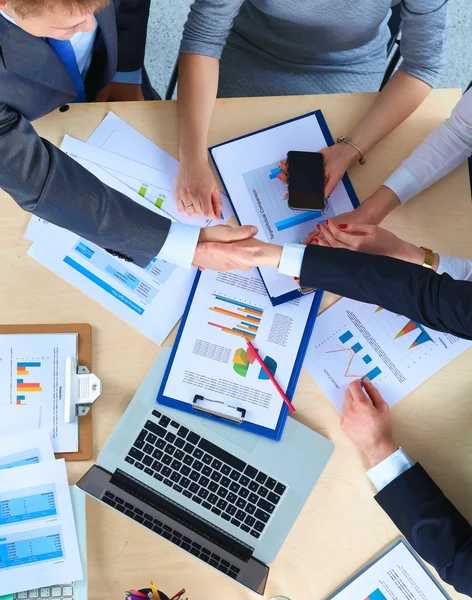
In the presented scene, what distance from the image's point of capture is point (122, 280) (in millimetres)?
1189

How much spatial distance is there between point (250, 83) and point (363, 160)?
423 mm

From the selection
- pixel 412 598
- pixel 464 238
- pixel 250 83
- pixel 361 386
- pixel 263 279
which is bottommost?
pixel 412 598

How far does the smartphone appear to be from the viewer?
1.19 m

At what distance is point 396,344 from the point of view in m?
1.17

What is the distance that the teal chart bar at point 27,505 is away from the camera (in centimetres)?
108

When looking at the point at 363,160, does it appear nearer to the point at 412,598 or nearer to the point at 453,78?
the point at 412,598

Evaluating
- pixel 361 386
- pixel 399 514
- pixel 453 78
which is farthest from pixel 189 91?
pixel 453 78

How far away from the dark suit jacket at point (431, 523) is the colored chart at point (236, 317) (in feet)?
1.33

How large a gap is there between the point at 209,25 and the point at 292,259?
21.8 inches

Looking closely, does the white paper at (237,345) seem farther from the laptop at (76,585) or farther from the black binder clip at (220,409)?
the laptop at (76,585)

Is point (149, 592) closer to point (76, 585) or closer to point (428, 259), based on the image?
point (76, 585)

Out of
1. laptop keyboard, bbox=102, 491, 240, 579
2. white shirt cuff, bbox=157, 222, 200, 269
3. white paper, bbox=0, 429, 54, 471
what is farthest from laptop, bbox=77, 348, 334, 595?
white shirt cuff, bbox=157, 222, 200, 269

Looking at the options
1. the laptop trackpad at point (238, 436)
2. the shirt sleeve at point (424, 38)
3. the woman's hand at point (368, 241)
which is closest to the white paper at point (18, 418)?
the laptop trackpad at point (238, 436)

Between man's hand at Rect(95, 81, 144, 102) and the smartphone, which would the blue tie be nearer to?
man's hand at Rect(95, 81, 144, 102)
